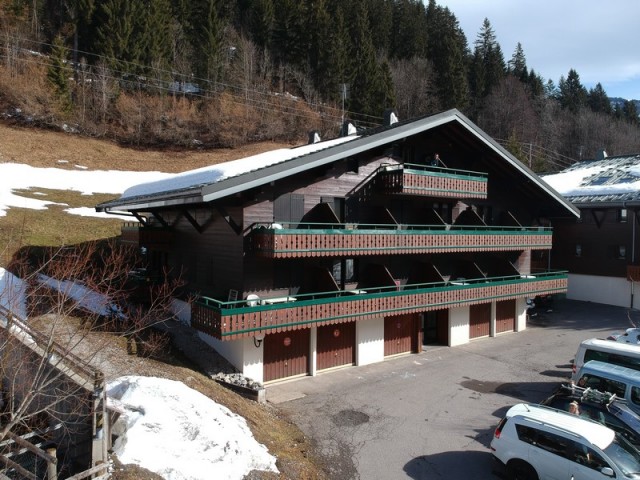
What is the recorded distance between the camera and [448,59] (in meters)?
69.4

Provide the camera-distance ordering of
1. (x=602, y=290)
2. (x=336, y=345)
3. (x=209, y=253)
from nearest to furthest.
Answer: (x=209, y=253) → (x=336, y=345) → (x=602, y=290)

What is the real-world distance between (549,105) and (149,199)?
7862 cm

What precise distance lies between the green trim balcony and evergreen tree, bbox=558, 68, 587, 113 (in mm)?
74875

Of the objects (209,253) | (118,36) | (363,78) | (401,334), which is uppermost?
(118,36)

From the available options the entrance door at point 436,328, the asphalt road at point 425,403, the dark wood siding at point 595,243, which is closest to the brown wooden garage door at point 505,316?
the asphalt road at point 425,403

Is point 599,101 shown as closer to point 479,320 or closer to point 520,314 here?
point 520,314

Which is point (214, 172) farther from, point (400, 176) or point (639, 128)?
point (639, 128)

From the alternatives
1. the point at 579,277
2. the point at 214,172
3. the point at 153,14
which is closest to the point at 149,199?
the point at 214,172

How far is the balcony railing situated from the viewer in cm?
1579

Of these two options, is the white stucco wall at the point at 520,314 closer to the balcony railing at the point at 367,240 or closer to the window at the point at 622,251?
the balcony railing at the point at 367,240

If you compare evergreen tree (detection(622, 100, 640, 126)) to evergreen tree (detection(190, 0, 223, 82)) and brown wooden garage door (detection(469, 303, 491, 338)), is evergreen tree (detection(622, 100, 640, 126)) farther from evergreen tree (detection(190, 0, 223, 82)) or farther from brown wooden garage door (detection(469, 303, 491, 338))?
brown wooden garage door (detection(469, 303, 491, 338))

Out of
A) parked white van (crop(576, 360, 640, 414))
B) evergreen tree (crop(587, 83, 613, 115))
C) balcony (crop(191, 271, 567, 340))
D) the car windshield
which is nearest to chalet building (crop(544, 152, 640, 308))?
balcony (crop(191, 271, 567, 340))

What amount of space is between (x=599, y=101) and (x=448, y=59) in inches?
1579

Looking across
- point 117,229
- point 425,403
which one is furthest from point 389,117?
point 117,229
